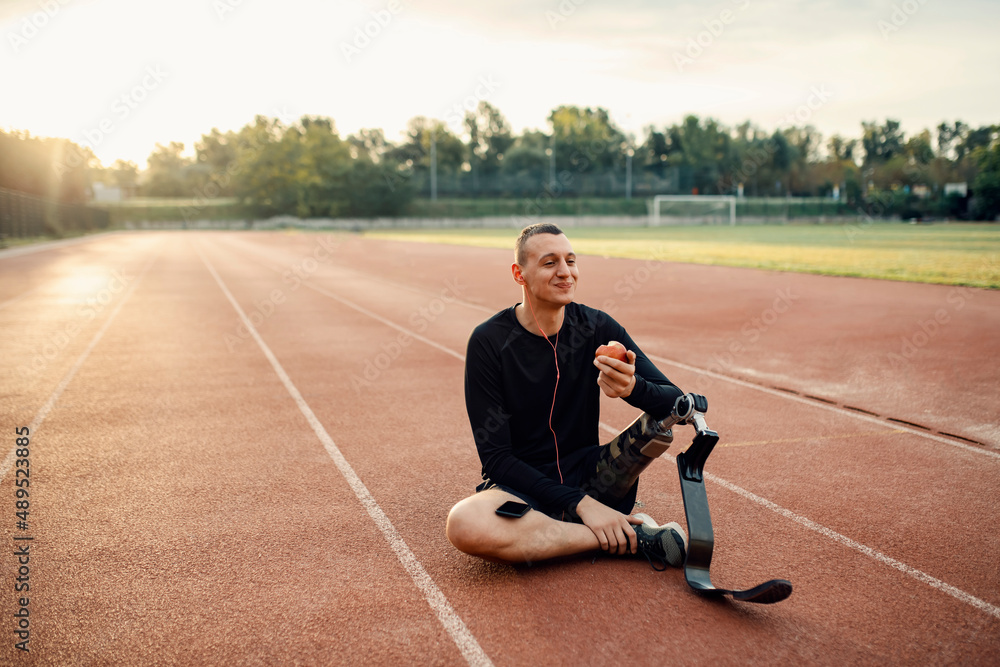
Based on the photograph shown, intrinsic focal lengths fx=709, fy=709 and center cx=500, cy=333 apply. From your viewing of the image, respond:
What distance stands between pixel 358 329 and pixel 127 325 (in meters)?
4.31

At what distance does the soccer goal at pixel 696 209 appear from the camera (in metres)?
68.3

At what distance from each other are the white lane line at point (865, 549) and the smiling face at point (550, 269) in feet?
6.96

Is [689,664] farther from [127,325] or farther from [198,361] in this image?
[127,325]

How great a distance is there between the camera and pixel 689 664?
9.67ft

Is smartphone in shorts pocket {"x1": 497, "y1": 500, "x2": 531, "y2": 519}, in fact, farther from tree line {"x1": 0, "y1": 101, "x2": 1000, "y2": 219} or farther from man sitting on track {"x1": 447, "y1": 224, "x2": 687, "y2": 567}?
tree line {"x1": 0, "y1": 101, "x2": 1000, "y2": 219}

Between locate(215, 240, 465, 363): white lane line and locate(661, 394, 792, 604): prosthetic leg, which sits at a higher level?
locate(661, 394, 792, 604): prosthetic leg

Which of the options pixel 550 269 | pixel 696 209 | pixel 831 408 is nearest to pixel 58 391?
pixel 550 269

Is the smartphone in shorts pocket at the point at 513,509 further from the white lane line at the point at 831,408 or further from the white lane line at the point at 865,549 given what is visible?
the white lane line at the point at 831,408

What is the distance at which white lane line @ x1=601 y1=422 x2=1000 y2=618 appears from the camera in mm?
3426

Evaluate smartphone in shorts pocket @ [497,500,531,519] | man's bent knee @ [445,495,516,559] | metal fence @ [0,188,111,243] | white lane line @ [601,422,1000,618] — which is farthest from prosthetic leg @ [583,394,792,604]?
metal fence @ [0,188,111,243]

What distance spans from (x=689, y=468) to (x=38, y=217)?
5159 centimetres

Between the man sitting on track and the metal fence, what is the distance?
134 feet

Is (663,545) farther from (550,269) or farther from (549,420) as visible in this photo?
(550,269)

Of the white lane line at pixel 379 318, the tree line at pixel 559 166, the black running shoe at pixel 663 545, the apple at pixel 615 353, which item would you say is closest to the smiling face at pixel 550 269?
the apple at pixel 615 353
